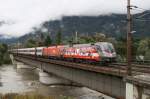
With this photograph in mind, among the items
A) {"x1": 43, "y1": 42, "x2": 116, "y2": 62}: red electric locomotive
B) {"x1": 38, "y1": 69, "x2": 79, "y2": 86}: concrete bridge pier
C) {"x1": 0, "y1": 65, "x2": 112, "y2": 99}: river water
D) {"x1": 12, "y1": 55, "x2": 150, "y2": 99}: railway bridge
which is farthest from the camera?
{"x1": 38, "y1": 69, "x2": 79, "y2": 86}: concrete bridge pier

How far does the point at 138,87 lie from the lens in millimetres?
24000

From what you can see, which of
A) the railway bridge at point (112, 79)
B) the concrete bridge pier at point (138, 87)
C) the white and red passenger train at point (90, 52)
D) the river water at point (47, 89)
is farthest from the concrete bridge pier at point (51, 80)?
the concrete bridge pier at point (138, 87)

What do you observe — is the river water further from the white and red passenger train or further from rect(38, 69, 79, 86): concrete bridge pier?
the white and red passenger train

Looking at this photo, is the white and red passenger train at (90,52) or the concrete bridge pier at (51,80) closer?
the white and red passenger train at (90,52)

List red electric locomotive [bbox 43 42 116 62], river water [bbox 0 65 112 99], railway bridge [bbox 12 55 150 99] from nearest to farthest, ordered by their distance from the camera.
→ railway bridge [bbox 12 55 150 99], red electric locomotive [bbox 43 42 116 62], river water [bbox 0 65 112 99]

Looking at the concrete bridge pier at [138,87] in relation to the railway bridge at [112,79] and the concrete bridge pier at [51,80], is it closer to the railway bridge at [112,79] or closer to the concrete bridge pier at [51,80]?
the railway bridge at [112,79]

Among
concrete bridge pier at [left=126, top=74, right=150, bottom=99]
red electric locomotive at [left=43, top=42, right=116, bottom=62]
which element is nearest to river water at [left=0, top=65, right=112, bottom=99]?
red electric locomotive at [left=43, top=42, right=116, bottom=62]

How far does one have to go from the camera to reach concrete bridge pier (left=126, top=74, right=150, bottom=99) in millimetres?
22969

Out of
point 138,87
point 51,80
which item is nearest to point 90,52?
point 138,87

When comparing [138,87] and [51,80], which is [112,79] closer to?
[138,87]

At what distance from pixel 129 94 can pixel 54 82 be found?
50897 mm

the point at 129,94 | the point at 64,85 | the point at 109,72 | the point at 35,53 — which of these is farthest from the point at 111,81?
the point at 35,53

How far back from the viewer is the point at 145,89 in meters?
23.2

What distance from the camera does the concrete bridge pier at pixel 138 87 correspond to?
2297cm
